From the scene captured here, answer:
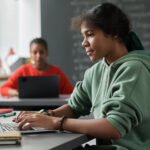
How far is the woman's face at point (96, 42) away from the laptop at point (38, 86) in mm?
1509

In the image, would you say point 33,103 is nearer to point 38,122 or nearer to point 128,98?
point 38,122

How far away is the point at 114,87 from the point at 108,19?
309 mm

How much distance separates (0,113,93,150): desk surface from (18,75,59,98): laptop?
1624 millimetres

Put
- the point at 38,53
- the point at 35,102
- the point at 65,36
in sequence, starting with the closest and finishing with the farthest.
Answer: the point at 35,102
the point at 38,53
the point at 65,36

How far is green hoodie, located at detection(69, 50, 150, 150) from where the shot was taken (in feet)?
4.60

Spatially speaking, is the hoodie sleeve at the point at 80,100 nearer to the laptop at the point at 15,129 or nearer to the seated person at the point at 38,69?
the laptop at the point at 15,129

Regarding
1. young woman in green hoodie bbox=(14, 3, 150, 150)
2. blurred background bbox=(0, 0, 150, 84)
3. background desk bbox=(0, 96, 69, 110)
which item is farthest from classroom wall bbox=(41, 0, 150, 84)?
young woman in green hoodie bbox=(14, 3, 150, 150)

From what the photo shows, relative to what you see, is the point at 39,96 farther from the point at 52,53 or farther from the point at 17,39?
the point at 17,39

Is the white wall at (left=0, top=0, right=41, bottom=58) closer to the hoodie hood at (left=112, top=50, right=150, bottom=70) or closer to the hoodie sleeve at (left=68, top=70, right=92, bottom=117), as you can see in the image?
the hoodie sleeve at (left=68, top=70, right=92, bottom=117)

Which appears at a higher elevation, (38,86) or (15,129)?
(15,129)

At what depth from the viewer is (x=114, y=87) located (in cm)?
150

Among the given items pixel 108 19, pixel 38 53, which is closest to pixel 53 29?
pixel 38 53

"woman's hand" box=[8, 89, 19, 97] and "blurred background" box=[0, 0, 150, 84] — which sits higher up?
"blurred background" box=[0, 0, 150, 84]

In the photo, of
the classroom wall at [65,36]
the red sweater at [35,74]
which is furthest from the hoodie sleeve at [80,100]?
the classroom wall at [65,36]
